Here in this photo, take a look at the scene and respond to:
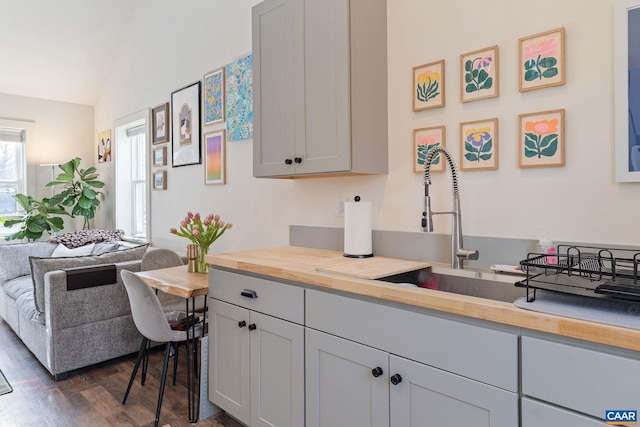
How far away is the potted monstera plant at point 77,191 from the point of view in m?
5.19

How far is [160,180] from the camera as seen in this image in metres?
4.16

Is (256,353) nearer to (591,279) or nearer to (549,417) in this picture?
(549,417)

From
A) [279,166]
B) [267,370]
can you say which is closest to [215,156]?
[279,166]

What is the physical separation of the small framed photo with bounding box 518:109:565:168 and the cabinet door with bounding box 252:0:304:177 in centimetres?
104

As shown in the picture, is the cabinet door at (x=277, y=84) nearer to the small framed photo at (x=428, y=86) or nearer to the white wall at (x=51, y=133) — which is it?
the small framed photo at (x=428, y=86)

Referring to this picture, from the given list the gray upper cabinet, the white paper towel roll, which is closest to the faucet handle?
the white paper towel roll

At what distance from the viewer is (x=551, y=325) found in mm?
994

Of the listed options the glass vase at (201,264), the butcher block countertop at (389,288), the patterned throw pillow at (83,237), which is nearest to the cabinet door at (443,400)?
the butcher block countertop at (389,288)

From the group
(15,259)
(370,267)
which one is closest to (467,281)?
(370,267)

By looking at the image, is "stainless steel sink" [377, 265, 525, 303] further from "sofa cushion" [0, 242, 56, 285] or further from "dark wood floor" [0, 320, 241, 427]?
"sofa cushion" [0, 242, 56, 285]

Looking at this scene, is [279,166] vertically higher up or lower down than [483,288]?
higher up

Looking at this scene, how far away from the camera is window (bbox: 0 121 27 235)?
207 inches

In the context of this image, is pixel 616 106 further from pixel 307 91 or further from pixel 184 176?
pixel 184 176

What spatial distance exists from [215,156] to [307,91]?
4.93 ft
